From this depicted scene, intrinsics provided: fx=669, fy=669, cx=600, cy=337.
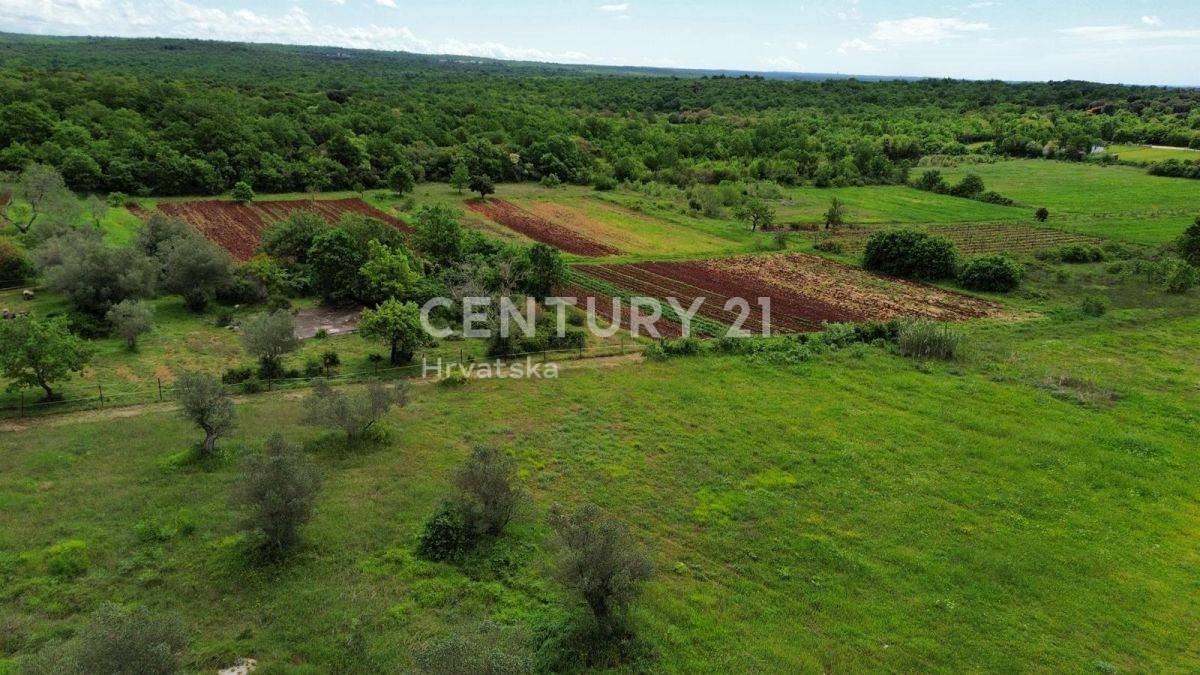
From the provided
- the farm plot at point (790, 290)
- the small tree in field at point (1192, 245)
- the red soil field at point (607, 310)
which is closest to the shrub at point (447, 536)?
the red soil field at point (607, 310)

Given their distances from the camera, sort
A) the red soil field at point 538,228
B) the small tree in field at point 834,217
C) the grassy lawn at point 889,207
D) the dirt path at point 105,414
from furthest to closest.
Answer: the grassy lawn at point 889,207
the small tree in field at point 834,217
the red soil field at point 538,228
the dirt path at point 105,414

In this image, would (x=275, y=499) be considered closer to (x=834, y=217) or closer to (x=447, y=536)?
(x=447, y=536)

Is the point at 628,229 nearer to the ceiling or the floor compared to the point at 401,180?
nearer to the floor

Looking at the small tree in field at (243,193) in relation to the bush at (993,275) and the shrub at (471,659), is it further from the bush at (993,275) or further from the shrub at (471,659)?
the shrub at (471,659)

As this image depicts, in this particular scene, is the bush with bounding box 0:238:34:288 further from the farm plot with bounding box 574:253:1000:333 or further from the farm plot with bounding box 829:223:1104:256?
the farm plot with bounding box 829:223:1104:256

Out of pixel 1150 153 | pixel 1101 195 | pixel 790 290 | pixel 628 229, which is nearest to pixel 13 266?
pixel 628 229

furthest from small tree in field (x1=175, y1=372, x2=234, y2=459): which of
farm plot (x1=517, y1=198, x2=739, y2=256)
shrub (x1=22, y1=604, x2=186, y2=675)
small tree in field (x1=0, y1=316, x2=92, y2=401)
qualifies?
farm plot (x1=517, y1=198, x2=739, y2=256)
